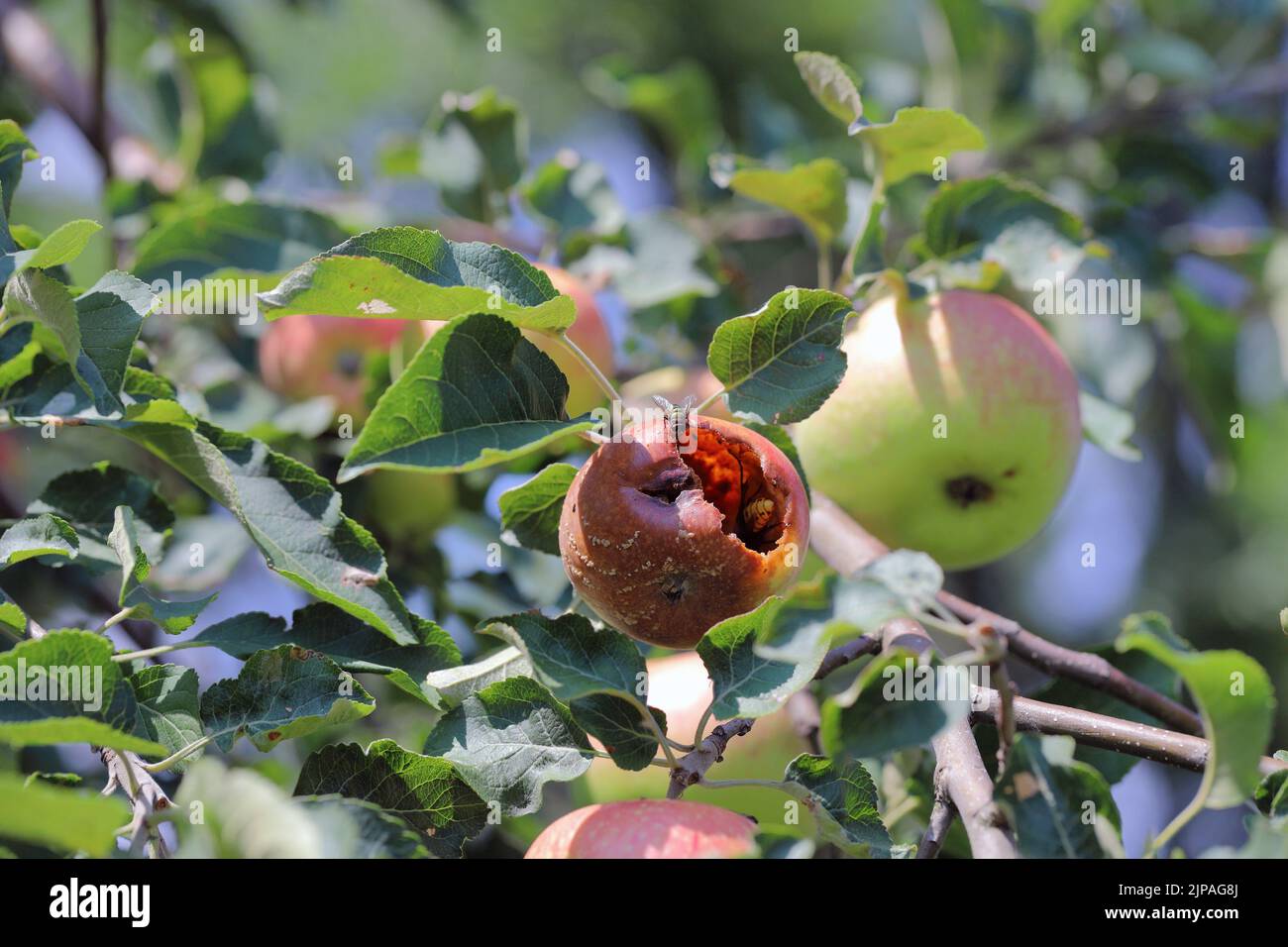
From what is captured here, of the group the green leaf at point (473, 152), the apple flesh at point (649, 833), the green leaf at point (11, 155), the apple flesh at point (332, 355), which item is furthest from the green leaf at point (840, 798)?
the green leaf at point (473, 152)

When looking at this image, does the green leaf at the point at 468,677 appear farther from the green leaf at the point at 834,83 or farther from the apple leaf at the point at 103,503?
the green leaf at the point at 834,83

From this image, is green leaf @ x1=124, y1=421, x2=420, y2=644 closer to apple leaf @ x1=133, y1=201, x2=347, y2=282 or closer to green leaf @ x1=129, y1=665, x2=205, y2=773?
green leaf @ x1=129, y1=665, x2=205, y2=773

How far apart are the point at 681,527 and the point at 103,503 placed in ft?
1.83

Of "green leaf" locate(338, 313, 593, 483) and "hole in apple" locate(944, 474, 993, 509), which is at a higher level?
"green leaf" locate(338, 313, 593, 483)

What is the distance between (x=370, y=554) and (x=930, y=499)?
2.00 ft

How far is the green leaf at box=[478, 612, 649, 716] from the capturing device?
824 millimetres

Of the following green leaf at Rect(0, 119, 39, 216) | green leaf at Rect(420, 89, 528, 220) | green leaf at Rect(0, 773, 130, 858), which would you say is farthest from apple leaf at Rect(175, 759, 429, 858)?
green leaf at Rect(420, 89, 528, 220)

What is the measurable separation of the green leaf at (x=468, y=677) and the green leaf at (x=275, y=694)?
0.06 m

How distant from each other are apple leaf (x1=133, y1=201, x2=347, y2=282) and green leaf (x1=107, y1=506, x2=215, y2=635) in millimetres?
420

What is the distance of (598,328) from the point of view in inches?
56.9

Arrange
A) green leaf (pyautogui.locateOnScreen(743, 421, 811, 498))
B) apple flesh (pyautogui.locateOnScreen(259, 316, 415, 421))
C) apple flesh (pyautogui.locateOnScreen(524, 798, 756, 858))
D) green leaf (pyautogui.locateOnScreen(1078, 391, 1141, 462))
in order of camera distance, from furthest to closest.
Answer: apple flesh (pyautogui.locateOnScreen(259, 316, 415, 421)), green leaf (pyautogui.locateOnScreen(1078, 391, 1141, 462)), green leaf (pyautogui.locateOnScreen(743, 421, 811, 498)), apple flesh (pyautogui.locateOnScreen(524, 798, 756, 858))

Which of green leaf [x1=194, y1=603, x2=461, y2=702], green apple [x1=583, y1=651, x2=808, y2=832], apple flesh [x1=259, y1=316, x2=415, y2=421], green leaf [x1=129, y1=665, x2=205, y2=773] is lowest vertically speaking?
green apple [x1=583, y1=651, x2=808, y2=832]
